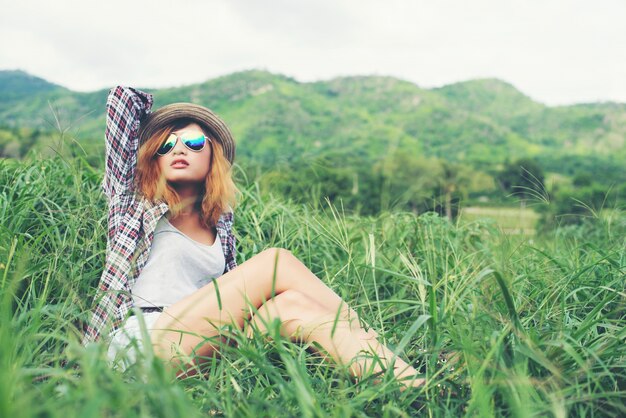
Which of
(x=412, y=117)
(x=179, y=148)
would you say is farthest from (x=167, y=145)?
(x=412, y=117)

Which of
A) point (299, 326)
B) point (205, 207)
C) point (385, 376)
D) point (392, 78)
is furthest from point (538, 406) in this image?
point (392, 78)

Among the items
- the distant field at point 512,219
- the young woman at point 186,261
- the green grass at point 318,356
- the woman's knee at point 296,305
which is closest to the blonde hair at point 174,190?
the young woman at point 186,261

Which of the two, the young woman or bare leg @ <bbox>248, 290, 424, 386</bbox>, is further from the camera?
the young woman

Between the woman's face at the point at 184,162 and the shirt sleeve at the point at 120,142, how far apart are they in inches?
5.6

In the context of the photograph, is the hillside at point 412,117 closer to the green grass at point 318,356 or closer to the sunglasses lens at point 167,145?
the green grass at point 318,356

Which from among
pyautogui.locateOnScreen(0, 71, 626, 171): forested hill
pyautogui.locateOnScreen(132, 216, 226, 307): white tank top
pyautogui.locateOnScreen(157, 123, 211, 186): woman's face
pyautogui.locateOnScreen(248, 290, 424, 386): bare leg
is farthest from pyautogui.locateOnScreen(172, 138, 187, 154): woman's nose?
pyautogui.locateOnScreen(0, 71, 626, 171): forested hill

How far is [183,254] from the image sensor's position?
2137 millimetres

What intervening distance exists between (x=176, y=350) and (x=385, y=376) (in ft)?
2.22

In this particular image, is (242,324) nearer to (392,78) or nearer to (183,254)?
(183,254)

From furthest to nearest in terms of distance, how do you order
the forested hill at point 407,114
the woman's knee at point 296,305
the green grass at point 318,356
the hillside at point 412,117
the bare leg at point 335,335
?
the forested hill at point 407,114 < the hillside at point 412,117 < the woman's knee at point 296,305 < the bare leg at point 335,335 < the green grass at point 318,356

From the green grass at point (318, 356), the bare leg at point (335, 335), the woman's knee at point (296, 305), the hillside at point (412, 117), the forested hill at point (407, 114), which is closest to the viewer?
the green grass at point (318, 356)

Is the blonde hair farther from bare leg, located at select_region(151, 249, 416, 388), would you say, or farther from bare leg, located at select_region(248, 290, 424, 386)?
bare leg, located at select_region(248, 290, 424, 386)

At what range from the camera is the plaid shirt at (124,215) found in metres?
1.95

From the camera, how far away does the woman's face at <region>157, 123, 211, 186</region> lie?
89.3 inches
